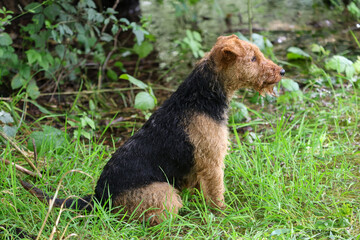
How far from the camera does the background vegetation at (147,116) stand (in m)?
3.42

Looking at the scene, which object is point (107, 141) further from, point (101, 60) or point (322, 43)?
point (322, 43)

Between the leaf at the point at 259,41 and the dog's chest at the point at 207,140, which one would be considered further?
the leaf at the point at 259,41

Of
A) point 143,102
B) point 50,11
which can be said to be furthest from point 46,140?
point 50,11

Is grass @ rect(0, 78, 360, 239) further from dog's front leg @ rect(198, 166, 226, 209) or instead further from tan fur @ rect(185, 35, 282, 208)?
tan fur @ rect(185, 35, 282, 208)

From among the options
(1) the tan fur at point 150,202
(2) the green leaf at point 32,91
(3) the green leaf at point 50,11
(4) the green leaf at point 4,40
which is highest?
(3) the green leaf at point 50,11

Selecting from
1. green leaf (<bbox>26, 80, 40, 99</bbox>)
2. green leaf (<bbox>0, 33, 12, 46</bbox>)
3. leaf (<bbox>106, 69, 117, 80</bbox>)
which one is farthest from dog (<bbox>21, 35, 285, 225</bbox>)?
leaf (<bbox>106, 69, 117, 80</bbox>)

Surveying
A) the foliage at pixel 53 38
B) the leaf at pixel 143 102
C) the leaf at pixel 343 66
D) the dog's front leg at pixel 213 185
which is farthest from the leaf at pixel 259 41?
the dog's front leg at pixel 213 185

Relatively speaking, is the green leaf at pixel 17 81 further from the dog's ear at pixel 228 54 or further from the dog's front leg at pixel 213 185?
the dog's ear at pixel 228 54

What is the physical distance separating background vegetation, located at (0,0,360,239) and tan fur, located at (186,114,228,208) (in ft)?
0.77

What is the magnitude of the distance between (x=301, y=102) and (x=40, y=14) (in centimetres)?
366

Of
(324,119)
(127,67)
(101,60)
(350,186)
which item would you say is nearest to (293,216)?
(350,186)

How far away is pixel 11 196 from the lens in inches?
145

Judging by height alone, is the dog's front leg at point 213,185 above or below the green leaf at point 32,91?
below

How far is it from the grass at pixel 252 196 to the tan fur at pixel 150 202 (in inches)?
3.8
